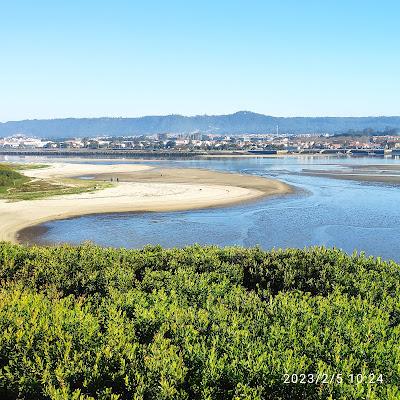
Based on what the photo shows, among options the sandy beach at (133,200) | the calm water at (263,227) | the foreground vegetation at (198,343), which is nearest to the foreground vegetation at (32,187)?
the sandy beach at (133,200)

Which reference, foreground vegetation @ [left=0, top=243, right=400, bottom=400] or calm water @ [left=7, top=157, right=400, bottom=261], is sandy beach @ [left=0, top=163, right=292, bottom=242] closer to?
calm water @ [left=7, top=157, right=400, bottom=261]

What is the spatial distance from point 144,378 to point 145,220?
115 ft

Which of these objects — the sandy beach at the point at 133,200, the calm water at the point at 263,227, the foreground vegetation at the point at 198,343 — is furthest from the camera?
the sandy beach at the point at 133,200

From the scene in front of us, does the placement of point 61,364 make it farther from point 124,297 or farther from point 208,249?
point 208,249

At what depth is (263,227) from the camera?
38969 mm

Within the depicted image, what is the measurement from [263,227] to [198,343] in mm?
31706

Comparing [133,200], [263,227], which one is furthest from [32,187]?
[263,227]

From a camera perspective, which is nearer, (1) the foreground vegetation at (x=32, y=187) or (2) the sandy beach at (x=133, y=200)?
(2) the sandy beach at (x=133, y=200)

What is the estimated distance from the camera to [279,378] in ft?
22.6

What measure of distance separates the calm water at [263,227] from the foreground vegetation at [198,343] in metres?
21.2

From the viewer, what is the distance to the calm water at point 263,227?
33.8 metres

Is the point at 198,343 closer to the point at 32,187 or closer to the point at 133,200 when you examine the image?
the point at 133,200

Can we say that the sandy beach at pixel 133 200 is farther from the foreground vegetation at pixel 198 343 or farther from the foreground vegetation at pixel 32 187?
the foreground vegetation at pixel 198 343

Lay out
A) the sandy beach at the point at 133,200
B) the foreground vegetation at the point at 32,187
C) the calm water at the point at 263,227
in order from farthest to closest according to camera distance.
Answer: the foreground vegetation at the point at 32,187 → the sandy beach at the point at 133,200 → the calm water at the point at 263,227
